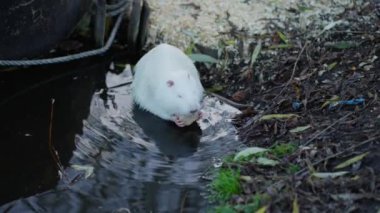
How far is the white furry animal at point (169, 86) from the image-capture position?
5.59 meters

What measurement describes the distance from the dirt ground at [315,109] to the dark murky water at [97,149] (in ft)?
1.22

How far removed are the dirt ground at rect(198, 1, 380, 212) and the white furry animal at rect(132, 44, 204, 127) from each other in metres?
0.45

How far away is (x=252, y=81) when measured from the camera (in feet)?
20.6

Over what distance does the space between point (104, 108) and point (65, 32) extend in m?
0.86

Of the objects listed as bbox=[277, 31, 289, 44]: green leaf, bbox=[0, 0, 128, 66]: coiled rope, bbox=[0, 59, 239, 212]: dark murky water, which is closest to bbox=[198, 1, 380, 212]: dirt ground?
bbox=[277, 31, 289, 44]: green leaf

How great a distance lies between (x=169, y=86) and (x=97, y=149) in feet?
3.06

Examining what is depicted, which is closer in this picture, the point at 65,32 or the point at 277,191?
the point at 277,191

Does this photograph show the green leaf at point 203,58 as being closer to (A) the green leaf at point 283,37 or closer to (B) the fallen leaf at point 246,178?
(A) the green leaf at point 283,37

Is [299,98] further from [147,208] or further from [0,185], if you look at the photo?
[0,185]

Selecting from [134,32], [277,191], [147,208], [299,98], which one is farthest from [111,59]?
[277,191]

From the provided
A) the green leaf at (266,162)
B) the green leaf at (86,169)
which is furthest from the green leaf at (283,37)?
the green leaf at (86,169)

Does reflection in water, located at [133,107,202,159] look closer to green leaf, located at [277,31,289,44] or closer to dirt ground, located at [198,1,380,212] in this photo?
dirt ground, located at [198,1,380,212]

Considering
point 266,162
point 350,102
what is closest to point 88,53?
point 266,162

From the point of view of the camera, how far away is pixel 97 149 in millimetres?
5234
